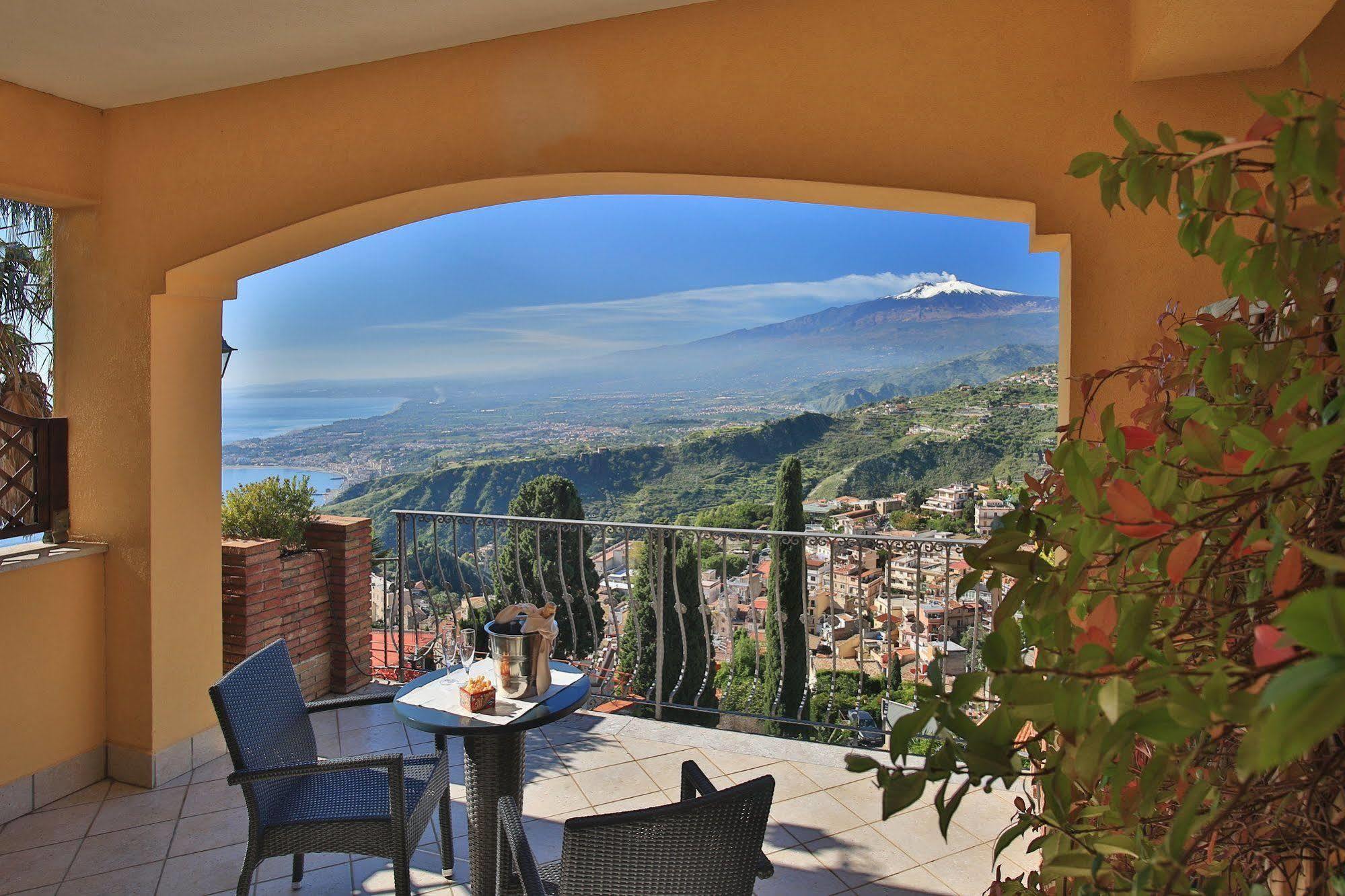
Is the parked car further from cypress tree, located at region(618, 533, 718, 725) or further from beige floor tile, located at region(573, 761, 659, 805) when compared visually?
cypress tree, located at region(618, 533, 718, 725)

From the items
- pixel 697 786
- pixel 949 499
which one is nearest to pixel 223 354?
pixel 697 786

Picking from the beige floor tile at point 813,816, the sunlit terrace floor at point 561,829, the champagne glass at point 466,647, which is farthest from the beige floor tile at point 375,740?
the beige floor tile at point 813,816

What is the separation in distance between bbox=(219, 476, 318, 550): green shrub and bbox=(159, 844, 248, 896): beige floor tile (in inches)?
77.5

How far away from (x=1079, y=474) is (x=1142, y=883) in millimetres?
243

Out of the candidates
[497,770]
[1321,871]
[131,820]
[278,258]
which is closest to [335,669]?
[131,820]

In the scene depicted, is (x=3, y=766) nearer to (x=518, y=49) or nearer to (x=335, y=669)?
(x=335, y=669)

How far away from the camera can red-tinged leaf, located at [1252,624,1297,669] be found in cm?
33

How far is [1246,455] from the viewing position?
0.59m

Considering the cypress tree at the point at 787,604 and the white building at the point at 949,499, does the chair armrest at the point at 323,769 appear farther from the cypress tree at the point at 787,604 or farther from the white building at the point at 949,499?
the white building at the point at 949,499

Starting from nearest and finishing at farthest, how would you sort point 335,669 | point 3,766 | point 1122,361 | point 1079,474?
point 1079,474, point 1122,361, point 3,766, point 335,669

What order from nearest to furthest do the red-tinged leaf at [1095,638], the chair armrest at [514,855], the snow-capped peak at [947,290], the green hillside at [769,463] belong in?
the red-tinged leaf at [1095,638] → the chair armrest at [514,855] → the green hillside at [769,463] → the snow-capped peak at [947,290]

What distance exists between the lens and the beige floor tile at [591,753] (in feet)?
13.0

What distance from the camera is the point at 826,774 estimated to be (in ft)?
12.4

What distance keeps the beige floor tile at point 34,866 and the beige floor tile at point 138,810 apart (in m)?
0.16
